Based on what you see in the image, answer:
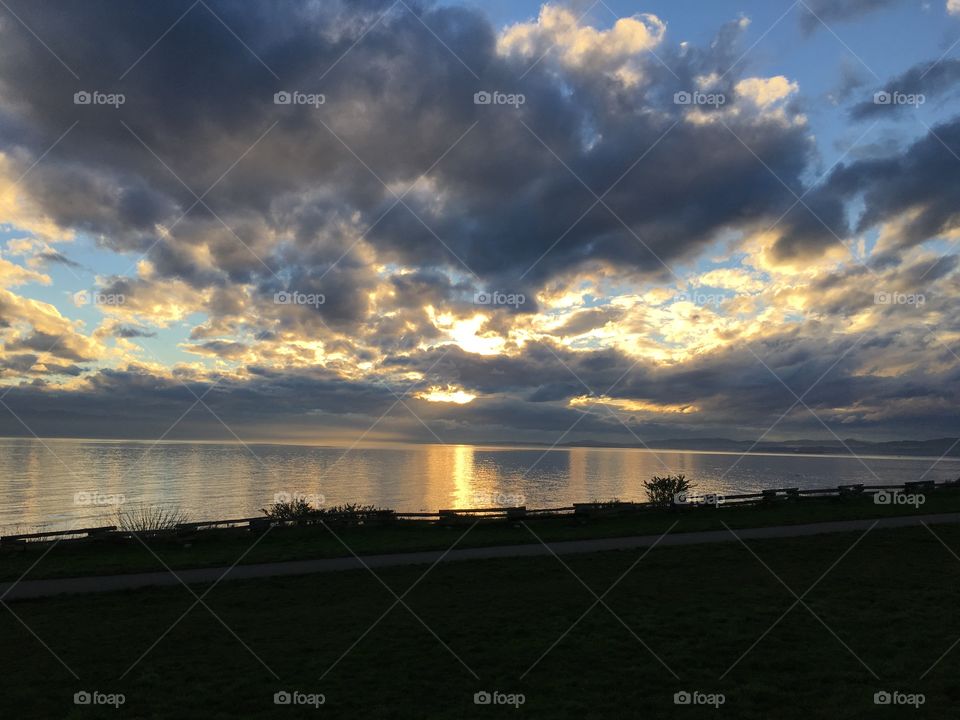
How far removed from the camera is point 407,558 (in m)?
19.5

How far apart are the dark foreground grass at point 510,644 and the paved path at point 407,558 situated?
115 centimetres

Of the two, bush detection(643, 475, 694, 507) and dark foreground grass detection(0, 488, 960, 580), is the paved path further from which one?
bush detection(643, 475, 694, 507)

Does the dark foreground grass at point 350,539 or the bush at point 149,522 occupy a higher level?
the bush at point 149,522

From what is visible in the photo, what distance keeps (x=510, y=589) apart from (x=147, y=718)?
912 cm

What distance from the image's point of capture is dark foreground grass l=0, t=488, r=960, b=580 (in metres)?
19.1

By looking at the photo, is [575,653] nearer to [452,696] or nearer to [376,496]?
[452,696]

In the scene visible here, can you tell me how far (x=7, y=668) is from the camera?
9992 mm

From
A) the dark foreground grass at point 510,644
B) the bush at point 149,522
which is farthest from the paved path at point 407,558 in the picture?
the bush at point 149,522

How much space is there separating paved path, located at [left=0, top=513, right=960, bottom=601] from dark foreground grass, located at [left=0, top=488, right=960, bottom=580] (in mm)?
919

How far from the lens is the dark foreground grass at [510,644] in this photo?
8.43m

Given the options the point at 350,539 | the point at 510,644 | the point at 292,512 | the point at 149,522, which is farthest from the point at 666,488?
the point at 149,522

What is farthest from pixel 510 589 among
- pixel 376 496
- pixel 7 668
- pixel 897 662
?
pixel 376 496

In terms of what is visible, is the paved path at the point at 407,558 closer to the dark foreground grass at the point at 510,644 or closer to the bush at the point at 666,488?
the dark foreground grass at the point at 510,644

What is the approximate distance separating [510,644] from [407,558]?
9.10 m
